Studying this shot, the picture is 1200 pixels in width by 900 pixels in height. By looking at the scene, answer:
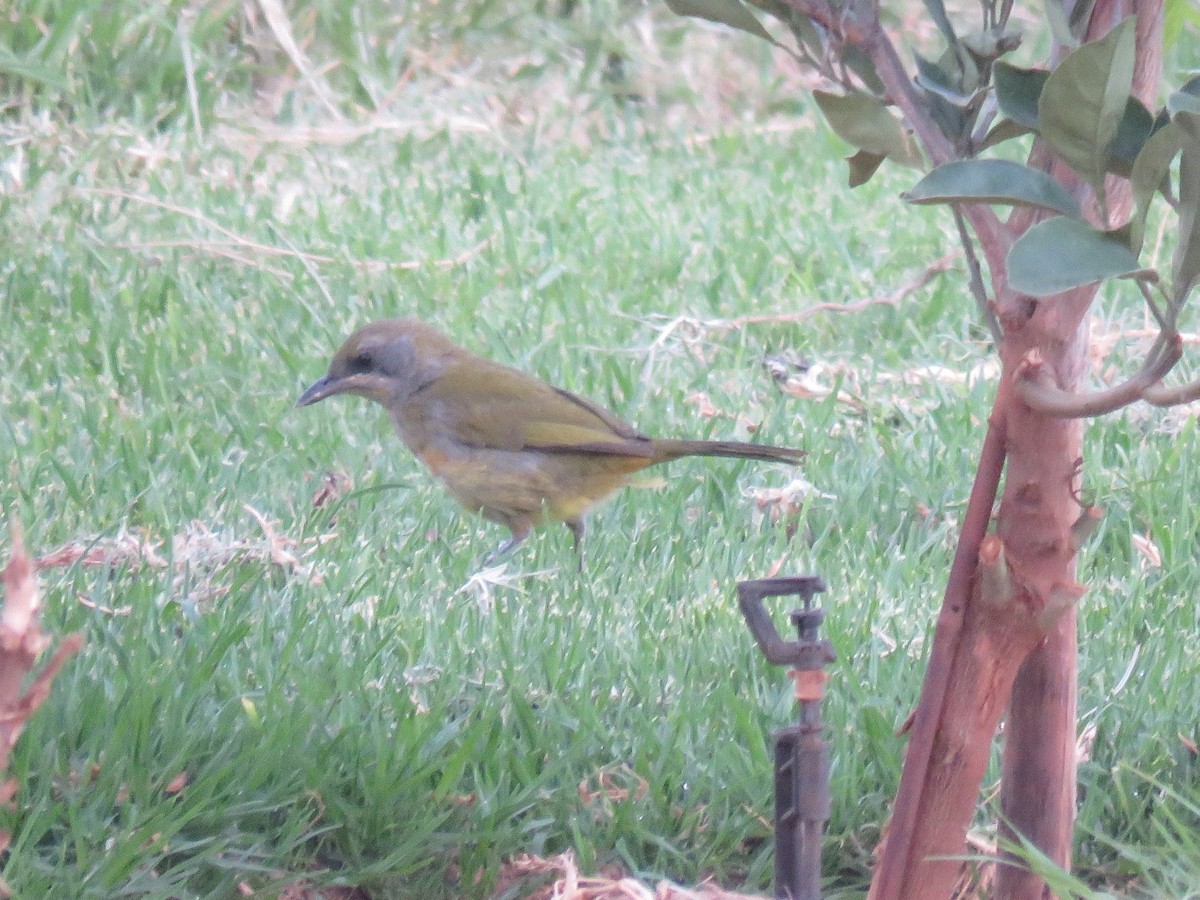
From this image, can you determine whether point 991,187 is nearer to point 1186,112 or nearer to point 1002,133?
point 1186,112

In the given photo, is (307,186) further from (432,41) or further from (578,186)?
(432,41)

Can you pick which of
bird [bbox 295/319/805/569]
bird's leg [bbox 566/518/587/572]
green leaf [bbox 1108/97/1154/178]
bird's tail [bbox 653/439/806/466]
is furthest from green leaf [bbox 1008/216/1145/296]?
bird's leg [bbox 566/518/587/572]

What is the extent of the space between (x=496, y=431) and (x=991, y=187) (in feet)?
10.2

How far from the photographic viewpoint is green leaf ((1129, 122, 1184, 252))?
1500 millimetres

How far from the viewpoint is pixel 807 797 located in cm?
212

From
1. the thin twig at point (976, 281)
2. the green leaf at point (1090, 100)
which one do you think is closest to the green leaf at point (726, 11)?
the thin twig at point (976, 281)

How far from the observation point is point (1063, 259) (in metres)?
1.52

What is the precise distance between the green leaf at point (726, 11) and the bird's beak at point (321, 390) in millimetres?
2887

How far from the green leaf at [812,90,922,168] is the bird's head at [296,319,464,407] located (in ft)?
9.80

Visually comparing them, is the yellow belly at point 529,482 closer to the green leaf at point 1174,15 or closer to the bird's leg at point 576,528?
the bird's leg at point 576,528

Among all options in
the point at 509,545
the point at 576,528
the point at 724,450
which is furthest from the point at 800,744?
the point at 576,528

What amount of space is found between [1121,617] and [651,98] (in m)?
6.21

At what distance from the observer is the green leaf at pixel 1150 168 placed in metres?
1.50

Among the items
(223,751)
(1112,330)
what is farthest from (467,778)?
(1112,330)
